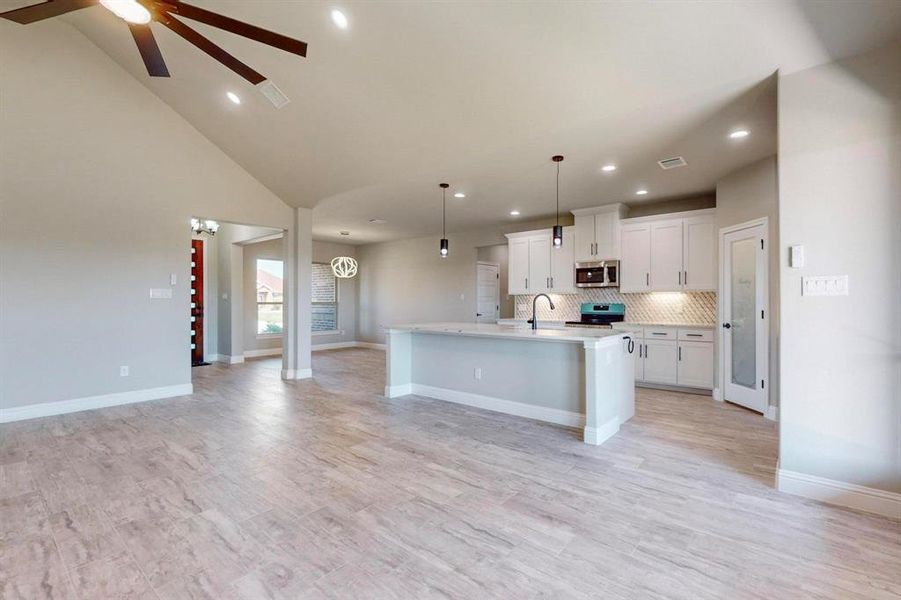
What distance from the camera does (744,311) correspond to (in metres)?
4.83

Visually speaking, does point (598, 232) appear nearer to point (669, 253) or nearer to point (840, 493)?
point (669, 253)

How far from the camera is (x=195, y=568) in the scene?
1876 mm

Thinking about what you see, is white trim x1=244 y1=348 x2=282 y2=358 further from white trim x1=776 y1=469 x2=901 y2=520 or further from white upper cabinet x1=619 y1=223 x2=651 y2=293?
white trim x1=776 y1=469 x2=901 y2=520

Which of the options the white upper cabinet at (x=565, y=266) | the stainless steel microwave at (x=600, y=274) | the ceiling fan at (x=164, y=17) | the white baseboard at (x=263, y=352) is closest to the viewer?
the ceiling fan at (x=164, y=17)

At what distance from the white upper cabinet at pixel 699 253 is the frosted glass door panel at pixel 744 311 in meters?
0.41

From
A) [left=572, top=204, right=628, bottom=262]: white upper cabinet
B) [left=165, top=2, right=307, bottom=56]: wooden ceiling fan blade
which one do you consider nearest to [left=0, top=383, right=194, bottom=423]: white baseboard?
[left=165, top=2, right=307, bottom=56]: wooden ceiling fan blade

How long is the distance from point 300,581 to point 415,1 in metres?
3.41

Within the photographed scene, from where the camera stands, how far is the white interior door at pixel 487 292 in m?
8.71

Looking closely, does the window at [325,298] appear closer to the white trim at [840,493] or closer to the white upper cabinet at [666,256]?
the white upper cabinet at [666,256]

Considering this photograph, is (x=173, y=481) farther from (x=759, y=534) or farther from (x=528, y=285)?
(x=528, y=285)

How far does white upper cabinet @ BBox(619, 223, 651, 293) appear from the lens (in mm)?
6027

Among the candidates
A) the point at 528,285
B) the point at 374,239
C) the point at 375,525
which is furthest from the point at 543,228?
the point at 375,525

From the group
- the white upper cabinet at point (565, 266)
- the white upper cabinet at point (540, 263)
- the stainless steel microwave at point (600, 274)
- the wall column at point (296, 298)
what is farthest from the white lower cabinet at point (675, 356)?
the wall column at point (296, 298)

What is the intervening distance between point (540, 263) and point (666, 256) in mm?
1960
